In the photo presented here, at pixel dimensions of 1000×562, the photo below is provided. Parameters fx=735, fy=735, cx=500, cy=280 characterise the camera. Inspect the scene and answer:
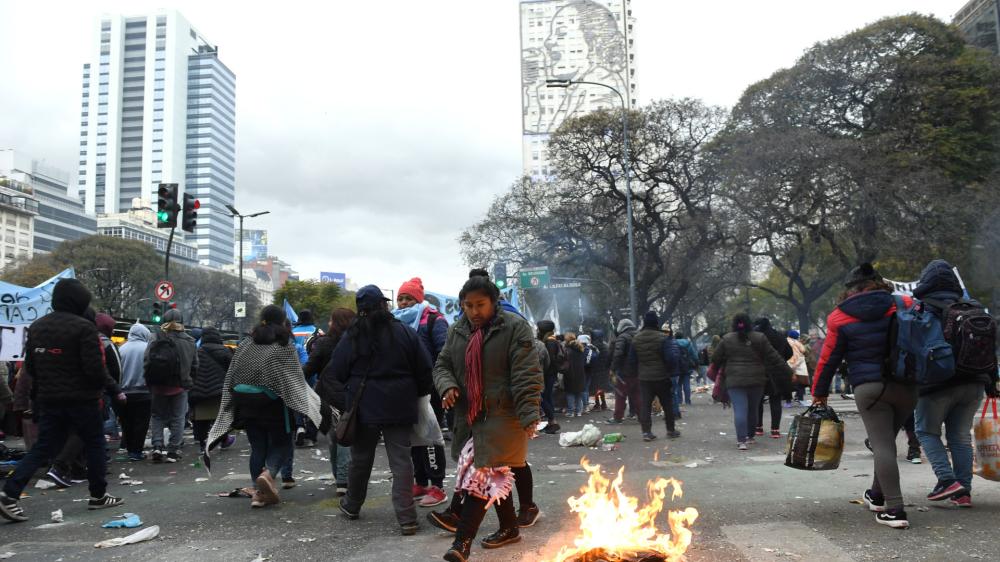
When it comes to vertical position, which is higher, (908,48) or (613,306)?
(908,48)

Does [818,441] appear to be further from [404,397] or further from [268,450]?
[268,450]

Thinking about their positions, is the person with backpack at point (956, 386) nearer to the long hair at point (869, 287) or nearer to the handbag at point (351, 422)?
the long hair at point (869, 287)

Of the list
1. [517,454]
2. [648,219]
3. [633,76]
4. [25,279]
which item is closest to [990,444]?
[517,454]

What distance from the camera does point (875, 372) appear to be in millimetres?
5008

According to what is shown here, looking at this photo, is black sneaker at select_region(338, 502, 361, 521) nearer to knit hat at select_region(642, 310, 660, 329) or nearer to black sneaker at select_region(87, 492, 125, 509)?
black sneaker at select_region(87, 492, 125, 509)

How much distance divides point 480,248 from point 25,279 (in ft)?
124

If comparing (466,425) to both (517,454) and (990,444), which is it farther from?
(990,444)

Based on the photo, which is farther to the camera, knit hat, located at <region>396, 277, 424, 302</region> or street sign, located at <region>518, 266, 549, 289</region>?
street sign, located at <region>518, 266, 549, 289</region>

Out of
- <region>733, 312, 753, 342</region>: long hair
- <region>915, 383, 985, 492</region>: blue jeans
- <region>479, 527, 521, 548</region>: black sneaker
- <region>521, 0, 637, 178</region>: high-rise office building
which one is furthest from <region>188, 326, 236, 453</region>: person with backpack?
<region>521, 0, 637, 178</region>: high-rise office building

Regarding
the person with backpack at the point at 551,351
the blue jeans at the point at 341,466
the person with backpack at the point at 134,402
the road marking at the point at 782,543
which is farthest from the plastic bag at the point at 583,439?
the person with backpack at the point at 134,402

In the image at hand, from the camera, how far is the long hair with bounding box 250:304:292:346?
6.50m

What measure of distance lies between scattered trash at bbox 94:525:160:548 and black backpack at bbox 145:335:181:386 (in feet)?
13.0

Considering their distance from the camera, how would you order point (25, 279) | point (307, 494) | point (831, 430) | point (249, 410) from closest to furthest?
point (831, 430), point (249, 410), point (307, 494), point (25, 279)

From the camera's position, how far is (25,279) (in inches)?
2106
